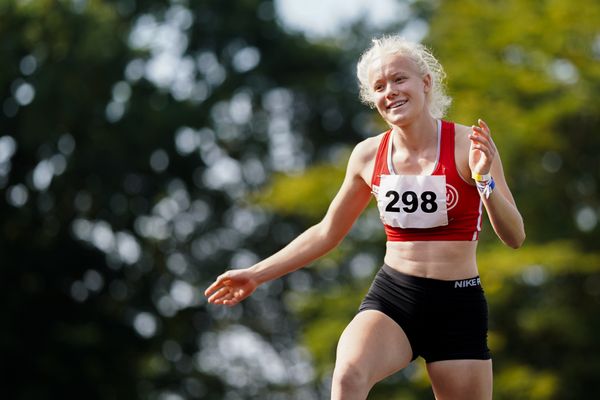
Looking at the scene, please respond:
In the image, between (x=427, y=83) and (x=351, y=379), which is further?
(x=427, y=83)

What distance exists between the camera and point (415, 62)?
190 inches

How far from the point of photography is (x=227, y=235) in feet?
101

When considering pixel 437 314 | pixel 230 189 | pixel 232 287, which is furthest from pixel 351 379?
pixel 230 189

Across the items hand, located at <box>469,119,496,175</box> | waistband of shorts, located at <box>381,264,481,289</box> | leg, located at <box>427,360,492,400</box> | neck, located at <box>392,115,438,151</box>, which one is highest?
neck, located at <box>392,115,438,151</box>

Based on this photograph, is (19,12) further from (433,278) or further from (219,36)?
(433,278)

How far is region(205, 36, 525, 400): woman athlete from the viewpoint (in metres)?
Result: 4.71

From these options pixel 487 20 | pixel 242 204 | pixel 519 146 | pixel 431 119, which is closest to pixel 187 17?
pixel 242 204

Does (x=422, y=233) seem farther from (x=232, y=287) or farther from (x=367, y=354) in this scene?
(x=232, y=287)

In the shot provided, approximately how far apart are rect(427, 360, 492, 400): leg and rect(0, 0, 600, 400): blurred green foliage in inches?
620

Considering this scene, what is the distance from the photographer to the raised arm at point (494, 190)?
14.7 feet

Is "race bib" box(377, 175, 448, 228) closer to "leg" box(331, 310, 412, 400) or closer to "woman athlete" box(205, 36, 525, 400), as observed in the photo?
"woman athlete" box(205, 36, 525, 400)

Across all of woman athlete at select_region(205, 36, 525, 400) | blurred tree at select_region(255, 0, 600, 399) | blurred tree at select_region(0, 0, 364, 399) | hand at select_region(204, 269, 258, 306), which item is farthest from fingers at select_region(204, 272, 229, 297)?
blurred tree at select_region(0, 0, 364, 399)

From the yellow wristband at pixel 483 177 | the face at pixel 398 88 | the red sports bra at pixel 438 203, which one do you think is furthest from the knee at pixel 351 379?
the face at pixel 398 88

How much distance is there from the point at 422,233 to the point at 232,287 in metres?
0.88
